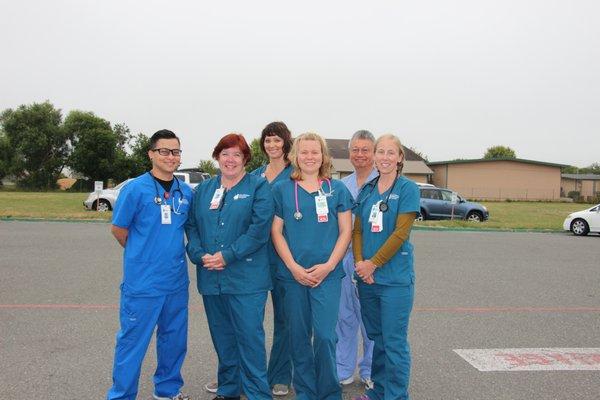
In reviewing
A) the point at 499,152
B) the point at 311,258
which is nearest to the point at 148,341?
the point at 311,258

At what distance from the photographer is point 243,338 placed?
3.34 metres

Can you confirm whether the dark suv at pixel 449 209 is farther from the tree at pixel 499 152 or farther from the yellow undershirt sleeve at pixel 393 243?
the tree at pixel 499 152

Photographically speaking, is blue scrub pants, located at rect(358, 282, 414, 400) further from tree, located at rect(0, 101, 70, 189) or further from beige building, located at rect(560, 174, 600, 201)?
beige building, located at rect(560, 174, 600, 201)

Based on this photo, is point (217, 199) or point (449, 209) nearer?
point (217, 199)

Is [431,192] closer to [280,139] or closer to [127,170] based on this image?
[280,139]

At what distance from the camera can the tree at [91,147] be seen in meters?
48.0

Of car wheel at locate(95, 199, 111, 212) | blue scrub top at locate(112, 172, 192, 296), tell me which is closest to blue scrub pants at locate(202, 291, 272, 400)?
blue scrub top at locate(112, 172, 192, 296)

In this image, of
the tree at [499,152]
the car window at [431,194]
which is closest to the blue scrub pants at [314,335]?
the car window at [431,194]

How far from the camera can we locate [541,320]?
18.2 ft

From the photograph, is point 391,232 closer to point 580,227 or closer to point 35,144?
point 580,227

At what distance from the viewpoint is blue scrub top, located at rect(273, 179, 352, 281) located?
10.6 feet

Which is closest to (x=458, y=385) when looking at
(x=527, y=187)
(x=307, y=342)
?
(x=307, y=342)

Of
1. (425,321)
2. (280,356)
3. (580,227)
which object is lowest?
(425,321)

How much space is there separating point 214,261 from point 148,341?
718mm
